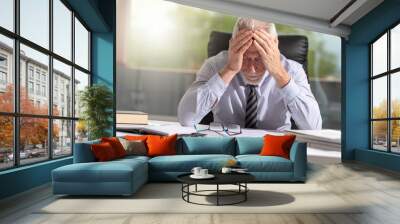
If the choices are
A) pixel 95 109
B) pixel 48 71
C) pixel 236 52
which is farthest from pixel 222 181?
pixel 236 52

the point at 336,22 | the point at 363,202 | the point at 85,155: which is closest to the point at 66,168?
the point at 85,155

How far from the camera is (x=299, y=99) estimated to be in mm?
9492

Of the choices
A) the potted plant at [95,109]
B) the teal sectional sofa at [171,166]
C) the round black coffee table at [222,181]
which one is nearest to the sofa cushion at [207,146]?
the teal sectional sofa at [171,166]

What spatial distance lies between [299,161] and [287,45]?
4258 millimetres

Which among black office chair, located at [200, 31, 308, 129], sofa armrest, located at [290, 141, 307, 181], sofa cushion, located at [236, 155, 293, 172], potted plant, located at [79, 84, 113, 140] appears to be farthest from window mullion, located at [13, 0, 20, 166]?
black office chair, located at [200, 31, 308, 129]

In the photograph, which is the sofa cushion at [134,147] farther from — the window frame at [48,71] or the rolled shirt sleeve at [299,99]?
the rolled shirt sleeve at [299,99]

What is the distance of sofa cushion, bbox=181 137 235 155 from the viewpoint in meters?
6.84

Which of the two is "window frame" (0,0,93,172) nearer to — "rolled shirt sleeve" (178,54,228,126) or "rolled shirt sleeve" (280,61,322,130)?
"rolled shirt sleeve" (178,54,228,126)

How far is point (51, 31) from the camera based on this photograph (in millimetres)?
6426

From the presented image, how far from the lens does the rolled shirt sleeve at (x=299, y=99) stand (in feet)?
31.0

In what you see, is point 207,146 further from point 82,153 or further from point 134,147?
point 82,153

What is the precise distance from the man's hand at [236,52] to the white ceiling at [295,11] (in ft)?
1.99

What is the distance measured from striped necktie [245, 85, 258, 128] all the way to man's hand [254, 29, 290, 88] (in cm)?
63

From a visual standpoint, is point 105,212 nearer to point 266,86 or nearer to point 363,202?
point 363,202
